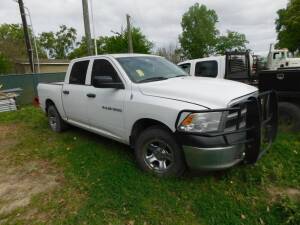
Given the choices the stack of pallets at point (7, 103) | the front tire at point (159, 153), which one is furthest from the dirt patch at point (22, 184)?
the stack of pallets at point (7, 103)

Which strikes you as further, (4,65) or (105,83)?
(4,65)

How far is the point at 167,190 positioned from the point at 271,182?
1406mm

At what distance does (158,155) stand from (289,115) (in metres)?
2.90

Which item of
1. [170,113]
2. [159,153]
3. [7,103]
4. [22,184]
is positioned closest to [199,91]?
[170,113]

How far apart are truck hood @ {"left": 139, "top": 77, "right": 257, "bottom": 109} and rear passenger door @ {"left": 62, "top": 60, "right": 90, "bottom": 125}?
5.00 ft

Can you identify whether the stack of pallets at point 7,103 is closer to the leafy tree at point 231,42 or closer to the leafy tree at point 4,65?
the leafy tree at point 4,65

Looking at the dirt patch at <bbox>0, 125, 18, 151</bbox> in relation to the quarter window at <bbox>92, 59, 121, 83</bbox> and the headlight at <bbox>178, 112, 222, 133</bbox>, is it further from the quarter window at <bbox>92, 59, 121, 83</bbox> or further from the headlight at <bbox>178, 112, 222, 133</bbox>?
the headlight at <bbox>178, 112, 222, 133</bbox>

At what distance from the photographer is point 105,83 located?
3.52 m

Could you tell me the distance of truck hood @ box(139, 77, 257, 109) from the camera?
2795mm

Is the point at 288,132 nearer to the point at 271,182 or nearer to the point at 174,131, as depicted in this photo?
the point at 271,182

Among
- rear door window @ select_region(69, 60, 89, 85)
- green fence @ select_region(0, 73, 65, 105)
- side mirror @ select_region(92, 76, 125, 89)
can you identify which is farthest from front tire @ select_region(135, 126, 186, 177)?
green fence @ select_region(0, 73, 65, 105)

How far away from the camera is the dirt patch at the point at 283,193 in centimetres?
283

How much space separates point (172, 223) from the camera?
2535mm

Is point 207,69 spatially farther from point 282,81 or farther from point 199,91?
point 199,91
